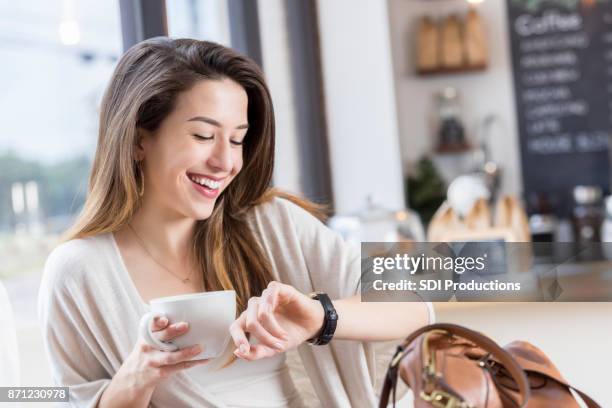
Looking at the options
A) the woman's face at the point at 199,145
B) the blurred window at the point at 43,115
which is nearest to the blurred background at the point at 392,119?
the blurred window at the point at 43,115

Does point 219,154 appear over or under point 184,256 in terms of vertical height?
over

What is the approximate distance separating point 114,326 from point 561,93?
411 cm

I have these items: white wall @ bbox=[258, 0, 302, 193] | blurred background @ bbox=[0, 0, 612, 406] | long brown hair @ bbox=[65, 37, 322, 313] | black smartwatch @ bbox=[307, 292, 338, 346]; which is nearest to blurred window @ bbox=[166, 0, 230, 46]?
blurred background @ bbox=[0, 0, 612, 406]

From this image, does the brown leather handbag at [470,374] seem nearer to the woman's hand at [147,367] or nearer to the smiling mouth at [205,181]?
the woman's hand at [147,367]

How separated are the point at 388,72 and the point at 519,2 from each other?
1763 millimetres

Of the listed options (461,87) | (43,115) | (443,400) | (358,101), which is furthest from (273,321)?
(461,87)

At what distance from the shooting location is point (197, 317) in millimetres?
947

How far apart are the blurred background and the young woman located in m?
0.19

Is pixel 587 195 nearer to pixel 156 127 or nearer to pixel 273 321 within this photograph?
pixel 156 127

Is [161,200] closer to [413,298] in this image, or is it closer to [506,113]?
[413,298]

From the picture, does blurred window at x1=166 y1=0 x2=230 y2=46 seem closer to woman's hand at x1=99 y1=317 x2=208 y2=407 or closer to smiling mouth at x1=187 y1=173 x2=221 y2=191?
smiling mouth at x1=187 y1=173 x2=221 y2=191

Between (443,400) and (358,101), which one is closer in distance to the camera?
(443,400)

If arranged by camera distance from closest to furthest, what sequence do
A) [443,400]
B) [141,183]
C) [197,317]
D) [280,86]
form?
[443,400] → [197,317] → [141,183] → [280,86]

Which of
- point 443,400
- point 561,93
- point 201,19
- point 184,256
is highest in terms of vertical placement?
point 201,19
